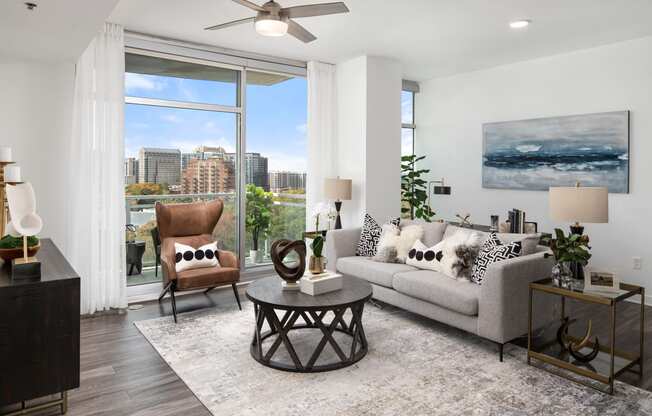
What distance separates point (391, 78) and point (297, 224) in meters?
2.25

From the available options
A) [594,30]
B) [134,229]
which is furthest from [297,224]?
[594,30]

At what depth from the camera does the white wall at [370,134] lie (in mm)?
5613

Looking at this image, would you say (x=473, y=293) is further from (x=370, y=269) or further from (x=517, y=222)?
(x=517, y=222)

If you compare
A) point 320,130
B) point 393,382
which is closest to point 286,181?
point 320,130

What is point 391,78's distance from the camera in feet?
18.9

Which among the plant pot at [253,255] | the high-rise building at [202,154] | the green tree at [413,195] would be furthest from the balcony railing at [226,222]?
the green tree at [413,195]

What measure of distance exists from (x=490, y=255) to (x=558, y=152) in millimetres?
2651

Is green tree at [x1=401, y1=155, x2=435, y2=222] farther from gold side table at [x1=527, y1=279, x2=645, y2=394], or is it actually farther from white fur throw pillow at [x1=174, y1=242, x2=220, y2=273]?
gold side table at [x1=527, y1=279, x2=645, y2=394]

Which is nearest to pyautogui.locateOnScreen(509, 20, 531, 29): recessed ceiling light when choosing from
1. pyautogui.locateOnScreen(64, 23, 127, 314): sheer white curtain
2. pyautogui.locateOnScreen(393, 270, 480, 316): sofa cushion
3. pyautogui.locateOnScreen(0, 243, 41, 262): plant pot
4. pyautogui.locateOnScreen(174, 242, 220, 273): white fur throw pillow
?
pyautogui.locateOnScreen(393, 270, 480, 316): sofa cushion

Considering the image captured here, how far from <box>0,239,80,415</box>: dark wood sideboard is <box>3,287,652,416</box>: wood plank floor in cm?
26

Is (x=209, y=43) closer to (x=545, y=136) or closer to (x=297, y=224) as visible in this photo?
(x=297, y=224)

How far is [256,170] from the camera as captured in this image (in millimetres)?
5727

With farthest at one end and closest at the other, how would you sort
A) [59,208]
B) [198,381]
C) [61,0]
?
[59,208] < [198,381] < [61,0]

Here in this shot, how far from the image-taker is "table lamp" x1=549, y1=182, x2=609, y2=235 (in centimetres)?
302
